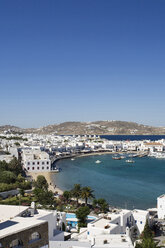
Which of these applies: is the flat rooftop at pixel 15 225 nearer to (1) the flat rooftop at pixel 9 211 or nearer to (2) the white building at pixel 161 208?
(1) the flat rooftop at pixel 9 211

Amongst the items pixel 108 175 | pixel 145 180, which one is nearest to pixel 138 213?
pixel 145 180

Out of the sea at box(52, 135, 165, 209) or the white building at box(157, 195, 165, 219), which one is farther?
the sea at box(52, 135, 165, 209)

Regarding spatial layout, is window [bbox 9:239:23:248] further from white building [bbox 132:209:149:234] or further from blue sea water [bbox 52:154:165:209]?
blue sea water [bbox 52:154:165:209]

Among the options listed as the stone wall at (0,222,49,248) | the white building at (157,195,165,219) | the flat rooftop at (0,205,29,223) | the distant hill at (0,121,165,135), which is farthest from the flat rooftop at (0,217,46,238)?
the distant hill at (0,121,165,135)

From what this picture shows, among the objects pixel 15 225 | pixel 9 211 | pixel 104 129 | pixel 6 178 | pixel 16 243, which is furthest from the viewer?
pixel 104 129

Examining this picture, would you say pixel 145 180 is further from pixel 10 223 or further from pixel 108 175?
pixel 10 223

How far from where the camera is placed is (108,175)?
36156 millimetres

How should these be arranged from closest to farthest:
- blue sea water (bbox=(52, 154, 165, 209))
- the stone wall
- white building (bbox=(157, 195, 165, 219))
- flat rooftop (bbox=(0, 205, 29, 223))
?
the stone wall
flat rooftop (bbox=(0, 205, 29, 223))
white building (bbox=(157, 195, 165, 219))
blue sea water (bbox=(52, 154, 165, 209))

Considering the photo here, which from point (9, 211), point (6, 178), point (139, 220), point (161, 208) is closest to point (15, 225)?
point (9, 211)

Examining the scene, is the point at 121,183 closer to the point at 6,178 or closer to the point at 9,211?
the point at 6,178

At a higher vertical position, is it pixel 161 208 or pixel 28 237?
pixel 28 237

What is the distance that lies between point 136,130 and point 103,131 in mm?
20831

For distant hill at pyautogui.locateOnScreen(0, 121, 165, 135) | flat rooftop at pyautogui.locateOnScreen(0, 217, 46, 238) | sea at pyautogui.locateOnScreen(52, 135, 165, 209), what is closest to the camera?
flat rooftop at pyautogui.locateOnScreen(0, 217, 46, 238)

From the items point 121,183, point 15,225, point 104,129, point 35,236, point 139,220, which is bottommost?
point 121,183
